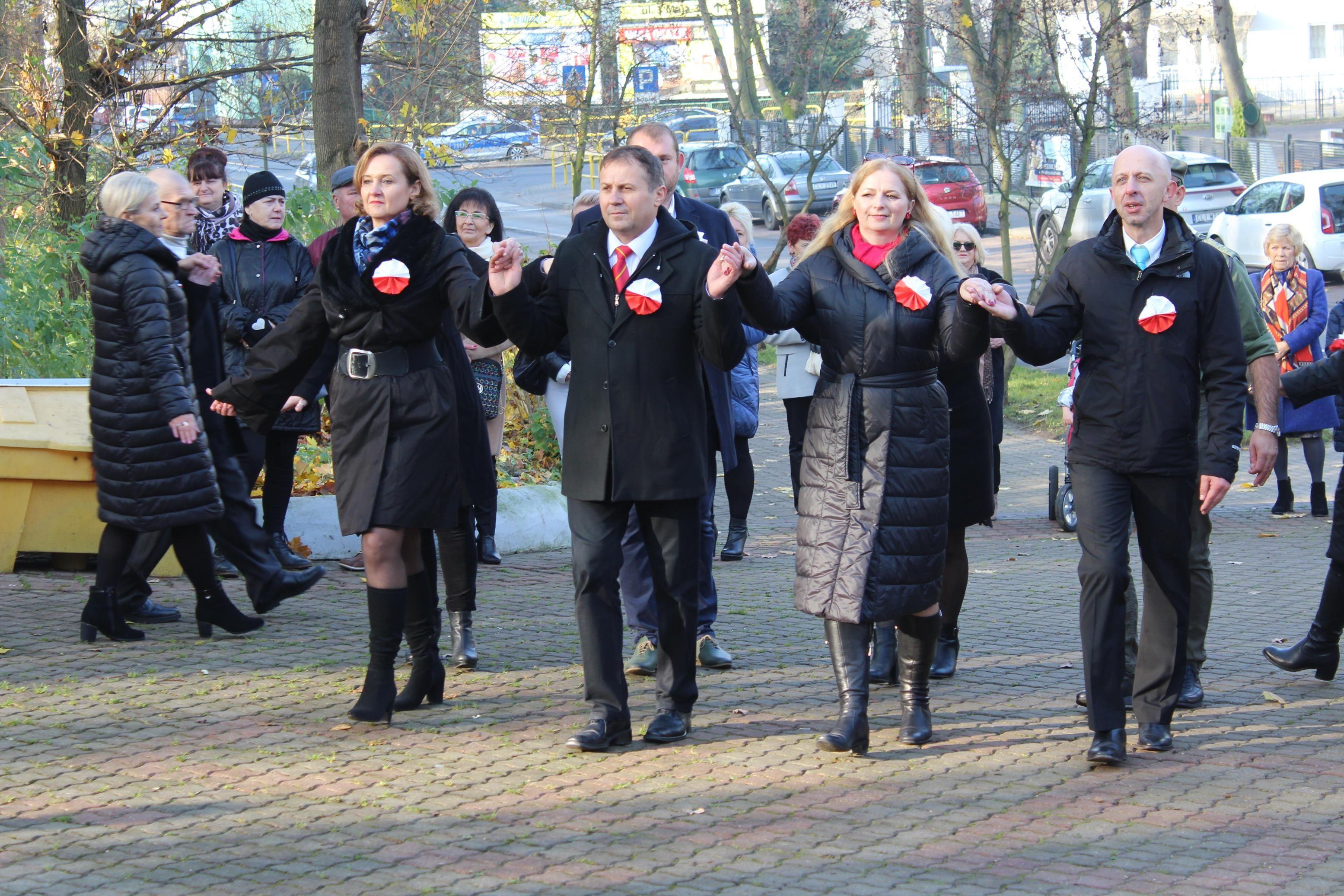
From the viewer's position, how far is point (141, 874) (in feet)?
13.4

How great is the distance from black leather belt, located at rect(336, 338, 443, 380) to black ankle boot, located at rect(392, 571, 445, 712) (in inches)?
32.0

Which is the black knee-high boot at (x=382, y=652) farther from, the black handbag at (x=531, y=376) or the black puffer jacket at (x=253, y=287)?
the black puffer jacket at (x=253, y=287)

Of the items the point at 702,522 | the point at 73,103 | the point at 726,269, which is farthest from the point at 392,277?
the point at 73,103

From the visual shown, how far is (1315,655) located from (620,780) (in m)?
3.04

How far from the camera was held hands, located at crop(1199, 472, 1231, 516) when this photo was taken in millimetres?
5172

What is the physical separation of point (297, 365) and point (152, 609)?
2.13 metres

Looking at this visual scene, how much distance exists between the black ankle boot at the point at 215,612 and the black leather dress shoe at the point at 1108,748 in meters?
3.85

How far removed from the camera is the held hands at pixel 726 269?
4.81 metres

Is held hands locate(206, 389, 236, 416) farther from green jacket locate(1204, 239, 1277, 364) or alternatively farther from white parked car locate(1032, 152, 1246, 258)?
white parked car locate(1032, 152, 1246, 258)

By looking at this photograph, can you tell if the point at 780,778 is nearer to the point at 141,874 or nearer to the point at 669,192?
the point at 141,874

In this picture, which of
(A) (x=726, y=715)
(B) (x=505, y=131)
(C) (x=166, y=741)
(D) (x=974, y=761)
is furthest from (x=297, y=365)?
(B) (x=505, y=131)

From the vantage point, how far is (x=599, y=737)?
5.20 metres

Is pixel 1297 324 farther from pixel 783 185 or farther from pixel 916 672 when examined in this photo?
pixel 783 185

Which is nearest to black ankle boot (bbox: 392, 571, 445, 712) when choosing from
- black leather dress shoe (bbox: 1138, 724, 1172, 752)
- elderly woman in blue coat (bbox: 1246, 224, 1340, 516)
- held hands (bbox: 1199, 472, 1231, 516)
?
black leather dress shoe (bbox: 1138, 724, 1172, 752)
